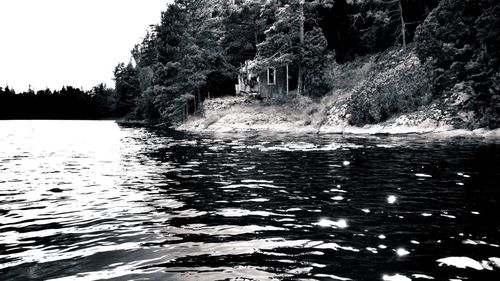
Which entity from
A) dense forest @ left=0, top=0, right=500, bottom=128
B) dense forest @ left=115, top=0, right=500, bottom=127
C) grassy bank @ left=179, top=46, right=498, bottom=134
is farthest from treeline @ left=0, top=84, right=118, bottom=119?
grassy bank @ left=179, top=46, right=498, bottom=134

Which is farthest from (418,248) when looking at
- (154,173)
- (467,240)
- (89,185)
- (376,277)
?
(154,173)

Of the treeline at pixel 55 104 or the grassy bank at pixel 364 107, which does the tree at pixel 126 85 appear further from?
the grassy bank at pixel 364 107

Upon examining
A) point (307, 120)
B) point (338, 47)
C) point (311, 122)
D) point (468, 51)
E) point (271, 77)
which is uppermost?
point (338, 47)

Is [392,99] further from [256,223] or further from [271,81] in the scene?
[256,223]

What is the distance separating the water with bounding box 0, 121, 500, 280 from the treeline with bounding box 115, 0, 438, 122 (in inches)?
1195

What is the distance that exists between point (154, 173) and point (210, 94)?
148 ft

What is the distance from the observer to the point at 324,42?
40.3m

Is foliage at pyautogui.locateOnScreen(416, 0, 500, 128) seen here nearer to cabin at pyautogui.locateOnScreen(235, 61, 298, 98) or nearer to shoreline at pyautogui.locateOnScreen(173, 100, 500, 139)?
shoreline at pyautogui.locateOnScreen(173, 100, 500, 139)

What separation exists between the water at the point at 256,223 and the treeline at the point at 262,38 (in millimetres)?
30346

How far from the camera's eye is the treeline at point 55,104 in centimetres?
13250

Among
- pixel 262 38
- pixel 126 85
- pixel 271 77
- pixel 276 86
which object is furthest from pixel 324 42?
pixel 126 85

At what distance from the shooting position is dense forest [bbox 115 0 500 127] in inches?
1019

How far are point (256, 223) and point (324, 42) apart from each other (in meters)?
36.4

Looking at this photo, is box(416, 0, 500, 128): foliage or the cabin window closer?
box(416, 0, 500, 128): foliage
